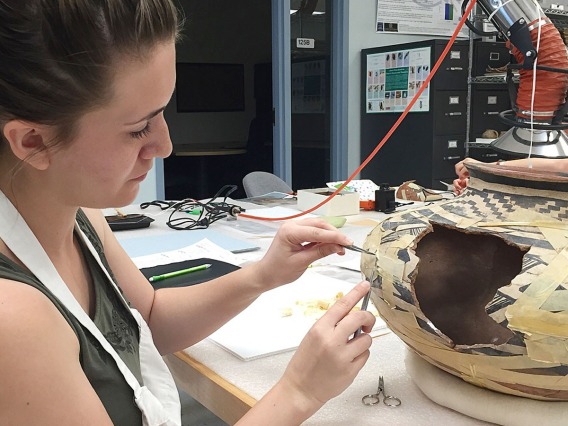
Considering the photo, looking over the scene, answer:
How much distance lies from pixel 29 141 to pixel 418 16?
13.4 feet

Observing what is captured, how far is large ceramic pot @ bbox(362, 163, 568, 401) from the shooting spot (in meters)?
0.58

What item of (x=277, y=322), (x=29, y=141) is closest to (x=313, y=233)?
(x=277, y=322)

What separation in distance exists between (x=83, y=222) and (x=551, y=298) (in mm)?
658

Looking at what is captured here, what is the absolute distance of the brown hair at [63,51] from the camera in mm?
560

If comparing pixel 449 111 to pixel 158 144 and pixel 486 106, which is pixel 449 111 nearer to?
pixel 486 106

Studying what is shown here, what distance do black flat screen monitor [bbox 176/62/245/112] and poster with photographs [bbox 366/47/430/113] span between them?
7.18 ft

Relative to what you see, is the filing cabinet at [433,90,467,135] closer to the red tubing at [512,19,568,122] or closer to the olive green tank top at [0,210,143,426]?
the red tubing at [512,19,568,122]

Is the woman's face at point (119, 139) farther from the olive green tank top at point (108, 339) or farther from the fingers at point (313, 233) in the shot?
the fingers at point (313, 233)

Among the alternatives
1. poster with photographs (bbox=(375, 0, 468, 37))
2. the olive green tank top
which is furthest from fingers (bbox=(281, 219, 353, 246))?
poster with photographs (bbox=(375, 0, 468, 37))

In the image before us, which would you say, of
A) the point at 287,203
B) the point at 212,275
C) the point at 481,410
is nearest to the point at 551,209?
the point at 481,410

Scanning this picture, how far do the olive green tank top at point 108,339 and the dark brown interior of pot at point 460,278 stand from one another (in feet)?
1.20

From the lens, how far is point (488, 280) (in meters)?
0.74

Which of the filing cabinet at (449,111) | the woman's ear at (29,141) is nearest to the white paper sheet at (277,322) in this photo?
the woman's ear at (29,141)

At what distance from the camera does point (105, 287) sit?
83 centimetres
